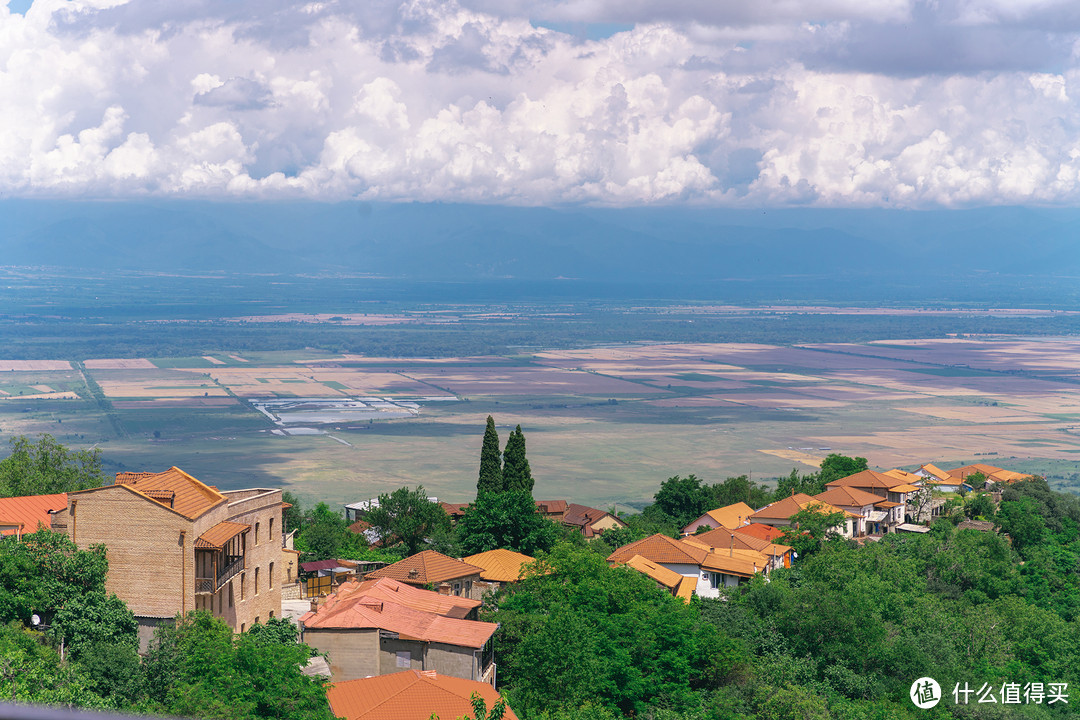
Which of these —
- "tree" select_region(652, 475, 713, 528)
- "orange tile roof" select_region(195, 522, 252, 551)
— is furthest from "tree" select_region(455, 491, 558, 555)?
"orange tile roof" select_region(195, 522, 252, 551)

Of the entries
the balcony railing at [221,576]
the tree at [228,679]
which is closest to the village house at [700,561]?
the balcony railing at [221,576]

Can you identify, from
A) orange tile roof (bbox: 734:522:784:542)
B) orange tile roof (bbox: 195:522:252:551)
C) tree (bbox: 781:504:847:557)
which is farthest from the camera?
orange tile roof (bbox: 734:522:784:542)

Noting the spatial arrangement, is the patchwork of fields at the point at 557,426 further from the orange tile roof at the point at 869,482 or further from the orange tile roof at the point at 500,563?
the orange tile roof at the point at 500,563

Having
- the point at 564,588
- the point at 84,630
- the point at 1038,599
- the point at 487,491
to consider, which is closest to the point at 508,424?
the point at 487,491

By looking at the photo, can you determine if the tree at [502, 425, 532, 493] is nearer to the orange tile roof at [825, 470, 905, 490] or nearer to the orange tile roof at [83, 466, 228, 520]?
the orange tile roof at [825, 470, 905, 490]

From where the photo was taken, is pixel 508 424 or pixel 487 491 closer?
pixel 487 491

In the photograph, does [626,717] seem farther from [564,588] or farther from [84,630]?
[84,630]

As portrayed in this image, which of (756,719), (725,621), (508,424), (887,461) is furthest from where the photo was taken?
(508,424)

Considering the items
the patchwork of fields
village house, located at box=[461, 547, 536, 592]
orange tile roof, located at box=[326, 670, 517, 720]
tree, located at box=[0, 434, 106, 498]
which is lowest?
the patchwork of fields
